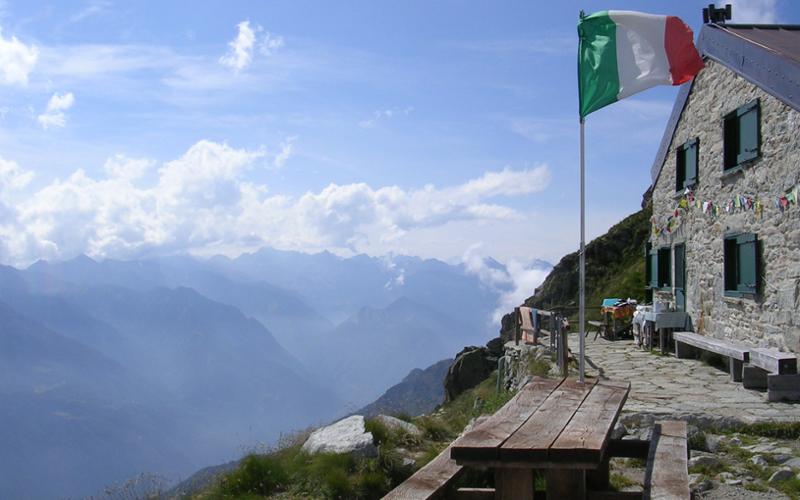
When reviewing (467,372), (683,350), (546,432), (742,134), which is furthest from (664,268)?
(546,432)

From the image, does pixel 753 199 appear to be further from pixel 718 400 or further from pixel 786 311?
pixel 718 400

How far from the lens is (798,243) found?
10.2 m

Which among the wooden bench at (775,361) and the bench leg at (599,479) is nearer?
the bench leg at (599,479)

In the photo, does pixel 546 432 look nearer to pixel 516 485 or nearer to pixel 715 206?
pixel 516 485

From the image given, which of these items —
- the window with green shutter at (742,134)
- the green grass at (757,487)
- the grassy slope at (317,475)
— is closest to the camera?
the green grass at (757,487)

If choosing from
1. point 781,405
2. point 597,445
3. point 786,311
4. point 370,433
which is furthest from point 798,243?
point 597,445

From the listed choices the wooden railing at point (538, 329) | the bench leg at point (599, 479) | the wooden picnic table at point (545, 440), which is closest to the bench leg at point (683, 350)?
the wooden railing at point (538, 329)

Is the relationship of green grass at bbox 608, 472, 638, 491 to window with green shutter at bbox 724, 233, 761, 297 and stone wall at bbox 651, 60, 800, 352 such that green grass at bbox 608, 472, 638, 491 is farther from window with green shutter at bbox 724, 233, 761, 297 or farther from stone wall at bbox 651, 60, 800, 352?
window with green shutter at bbox 724, 233, 761, 297

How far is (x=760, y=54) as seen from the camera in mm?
11195

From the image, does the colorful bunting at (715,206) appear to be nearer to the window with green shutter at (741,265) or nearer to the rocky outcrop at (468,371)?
the window with green shutter at (741,265)

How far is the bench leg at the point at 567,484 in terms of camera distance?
394 cm

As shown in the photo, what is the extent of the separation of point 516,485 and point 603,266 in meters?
29.2

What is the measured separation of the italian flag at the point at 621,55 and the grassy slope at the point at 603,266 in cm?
2080

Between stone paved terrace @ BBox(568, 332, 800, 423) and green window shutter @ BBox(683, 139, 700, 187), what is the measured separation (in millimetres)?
3622
